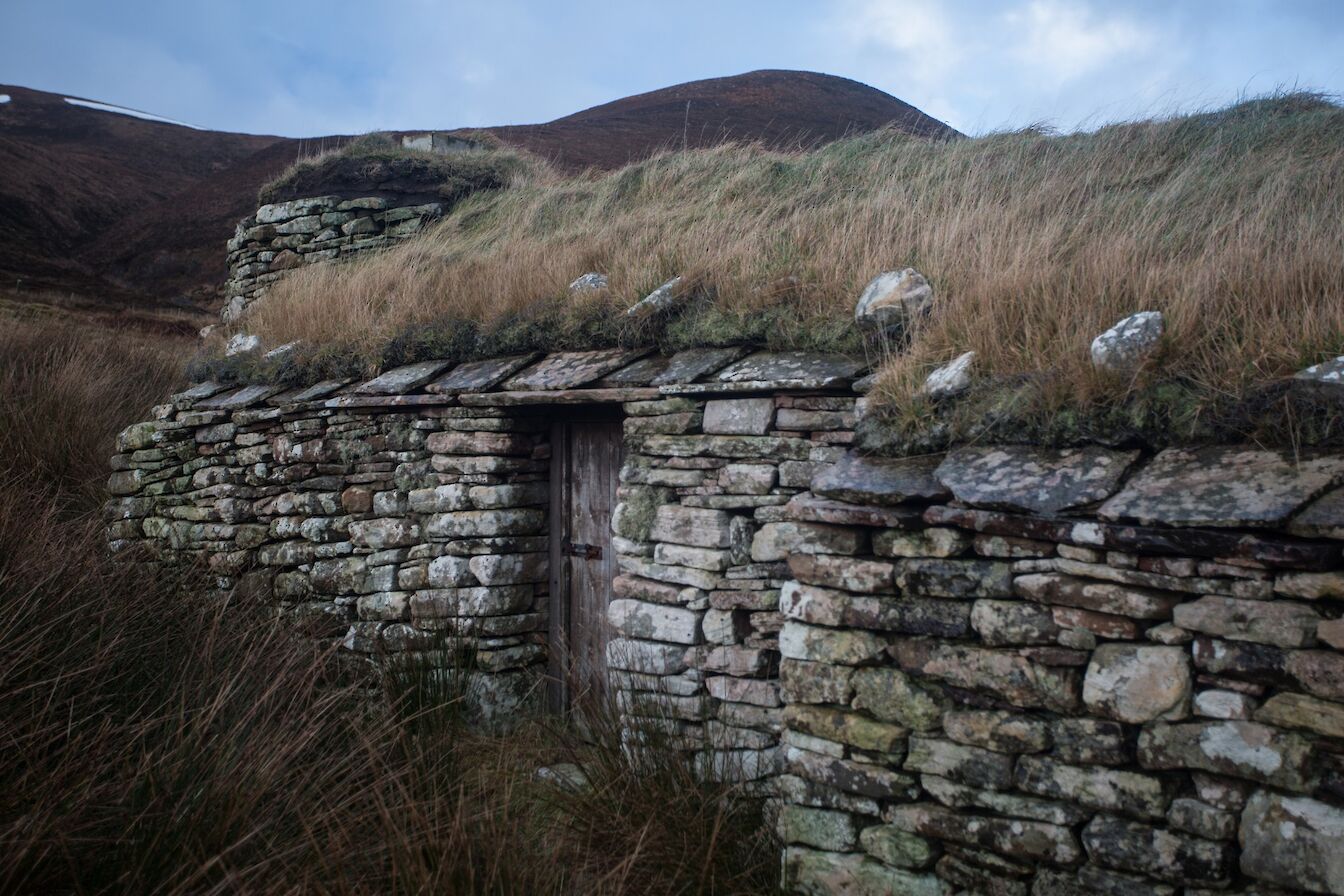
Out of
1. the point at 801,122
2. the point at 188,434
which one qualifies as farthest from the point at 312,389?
the point at 801,122

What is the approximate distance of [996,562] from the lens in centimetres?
317

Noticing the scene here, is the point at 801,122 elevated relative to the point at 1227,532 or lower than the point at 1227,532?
elevated

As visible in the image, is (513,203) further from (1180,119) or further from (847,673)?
(847,673)

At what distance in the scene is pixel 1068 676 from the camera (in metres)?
2.98

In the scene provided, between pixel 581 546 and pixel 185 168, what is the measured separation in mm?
22235

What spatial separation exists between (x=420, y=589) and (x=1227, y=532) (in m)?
4.49

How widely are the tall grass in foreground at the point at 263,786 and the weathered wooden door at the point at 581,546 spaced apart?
54 centimetres

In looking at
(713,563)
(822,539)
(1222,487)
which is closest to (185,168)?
(713,563)

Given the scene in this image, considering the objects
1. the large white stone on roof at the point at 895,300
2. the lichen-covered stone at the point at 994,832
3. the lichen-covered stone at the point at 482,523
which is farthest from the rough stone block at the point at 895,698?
the lichen-covered stone at the point at 482,523

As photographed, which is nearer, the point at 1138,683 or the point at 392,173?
the point at 1138,683

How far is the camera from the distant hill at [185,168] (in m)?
17.5

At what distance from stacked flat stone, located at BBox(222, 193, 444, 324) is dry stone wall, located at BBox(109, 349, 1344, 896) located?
17.7 feet

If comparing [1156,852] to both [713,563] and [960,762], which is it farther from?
[713,563]

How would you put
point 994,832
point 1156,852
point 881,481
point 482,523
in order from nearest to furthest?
point 1156,852 → point 994,832 → point 881,481 → point 482,523
